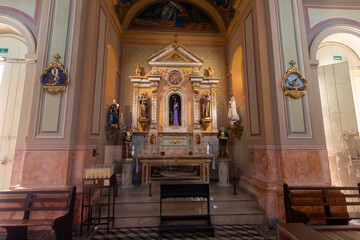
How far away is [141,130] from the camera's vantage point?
775cm

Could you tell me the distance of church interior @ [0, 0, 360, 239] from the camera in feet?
12.8

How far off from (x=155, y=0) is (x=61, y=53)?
19.3 ft

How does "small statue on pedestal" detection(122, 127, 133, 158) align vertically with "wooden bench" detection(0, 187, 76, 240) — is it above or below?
above

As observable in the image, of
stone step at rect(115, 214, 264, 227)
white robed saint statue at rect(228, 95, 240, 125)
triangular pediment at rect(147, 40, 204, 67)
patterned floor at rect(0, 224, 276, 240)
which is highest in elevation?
triangular pediment at rect(147, 40, 204, 67)

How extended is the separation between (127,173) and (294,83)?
214 inches

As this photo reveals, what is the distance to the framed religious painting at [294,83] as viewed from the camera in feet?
14.9

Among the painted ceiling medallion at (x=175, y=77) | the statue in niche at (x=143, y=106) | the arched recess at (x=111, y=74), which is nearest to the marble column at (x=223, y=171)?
the statue in niche at (x=143, y=106)

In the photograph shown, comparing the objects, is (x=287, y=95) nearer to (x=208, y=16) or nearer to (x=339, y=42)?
(x=339, y=42)

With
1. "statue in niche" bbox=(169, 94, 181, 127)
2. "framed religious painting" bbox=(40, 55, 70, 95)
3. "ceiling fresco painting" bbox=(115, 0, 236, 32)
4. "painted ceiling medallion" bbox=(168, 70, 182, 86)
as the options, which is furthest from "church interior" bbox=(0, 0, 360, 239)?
"ceiling fresco painting" bbox=(115, 0, 236, 32)

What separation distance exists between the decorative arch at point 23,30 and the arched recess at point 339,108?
6876mm

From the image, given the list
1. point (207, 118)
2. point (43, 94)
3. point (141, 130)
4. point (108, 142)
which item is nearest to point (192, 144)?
point (207, 118)

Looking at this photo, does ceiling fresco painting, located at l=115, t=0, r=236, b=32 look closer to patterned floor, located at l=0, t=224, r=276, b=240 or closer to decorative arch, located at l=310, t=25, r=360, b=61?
decorative arch, located at l=310, t=25, r=360, b=61

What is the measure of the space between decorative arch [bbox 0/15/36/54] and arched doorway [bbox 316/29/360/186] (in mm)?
7180

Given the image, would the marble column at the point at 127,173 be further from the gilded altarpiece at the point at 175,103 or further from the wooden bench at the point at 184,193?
the wooden bench at the point at 184,193
